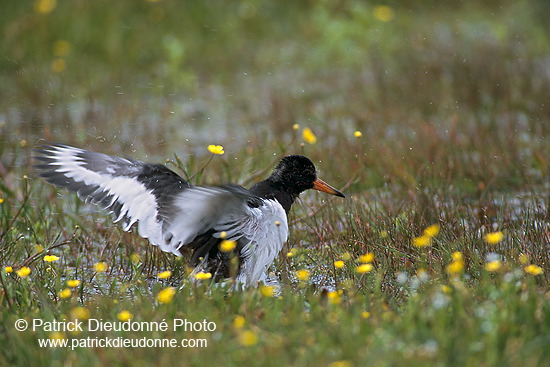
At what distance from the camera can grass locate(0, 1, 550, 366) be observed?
3.31m

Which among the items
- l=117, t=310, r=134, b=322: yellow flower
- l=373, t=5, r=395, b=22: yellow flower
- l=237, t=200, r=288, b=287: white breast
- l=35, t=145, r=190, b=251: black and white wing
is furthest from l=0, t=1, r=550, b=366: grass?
l=35, t=145, r=190, b=251: black and white wing

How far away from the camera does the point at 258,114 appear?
31.5 feet

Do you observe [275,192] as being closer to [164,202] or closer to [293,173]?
[293,173]

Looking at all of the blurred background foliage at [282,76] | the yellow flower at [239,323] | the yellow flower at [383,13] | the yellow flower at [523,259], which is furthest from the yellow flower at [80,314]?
the yellow flower at [383,13]

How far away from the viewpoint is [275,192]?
5.08 meters

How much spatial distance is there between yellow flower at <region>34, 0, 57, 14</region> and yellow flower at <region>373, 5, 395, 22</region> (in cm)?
497

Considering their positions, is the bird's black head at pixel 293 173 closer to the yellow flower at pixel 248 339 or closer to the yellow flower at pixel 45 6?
the yellow flower at pixel 248 339

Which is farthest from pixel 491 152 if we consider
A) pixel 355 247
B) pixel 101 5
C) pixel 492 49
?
pixel 101 5

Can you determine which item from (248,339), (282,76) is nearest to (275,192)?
(248,339)

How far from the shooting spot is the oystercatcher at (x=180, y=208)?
4.23 meters

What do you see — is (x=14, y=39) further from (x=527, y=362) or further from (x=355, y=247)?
(x=527, y=362)

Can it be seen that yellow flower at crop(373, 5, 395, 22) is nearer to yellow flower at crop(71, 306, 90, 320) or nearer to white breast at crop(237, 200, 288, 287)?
white breast at crop(237, 200, 288, 287)

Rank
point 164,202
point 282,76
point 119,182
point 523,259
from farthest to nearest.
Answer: point 282,76 → point 119,182 → point 164,202 → point 523,259

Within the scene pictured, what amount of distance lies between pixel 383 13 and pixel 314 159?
5883mm
